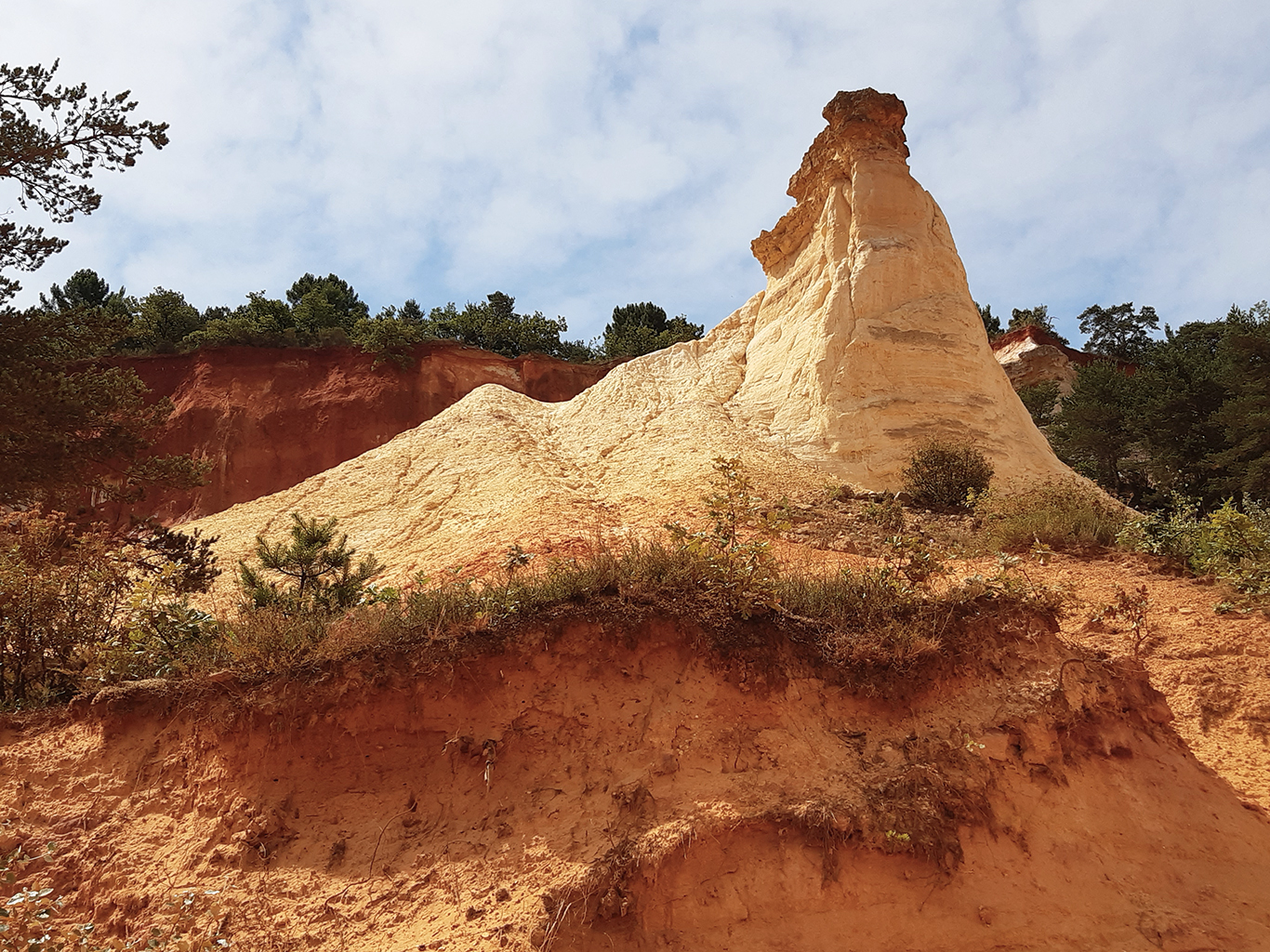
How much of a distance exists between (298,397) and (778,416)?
56.7ft

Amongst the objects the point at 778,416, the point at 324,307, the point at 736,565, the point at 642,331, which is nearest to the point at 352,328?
the point at 324,307

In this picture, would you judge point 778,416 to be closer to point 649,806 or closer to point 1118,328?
point 649,806

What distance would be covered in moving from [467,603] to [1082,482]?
11.7 m

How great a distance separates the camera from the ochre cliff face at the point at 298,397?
24484 mm

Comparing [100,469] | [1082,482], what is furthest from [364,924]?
[1082,482]

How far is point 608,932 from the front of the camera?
405 cm

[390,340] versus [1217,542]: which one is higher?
[390,340]

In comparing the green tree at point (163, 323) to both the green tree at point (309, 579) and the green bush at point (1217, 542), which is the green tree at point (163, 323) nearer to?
the green tree at point (309, 579)

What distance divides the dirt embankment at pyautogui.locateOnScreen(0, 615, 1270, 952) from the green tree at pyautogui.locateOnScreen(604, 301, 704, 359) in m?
22.1

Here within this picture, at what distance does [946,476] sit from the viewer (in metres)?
12.5

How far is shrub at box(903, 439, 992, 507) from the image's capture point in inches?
488

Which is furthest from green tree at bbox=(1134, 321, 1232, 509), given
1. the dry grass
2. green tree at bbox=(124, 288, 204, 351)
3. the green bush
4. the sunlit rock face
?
green tree at bbox=(124, 288, 204, 351)

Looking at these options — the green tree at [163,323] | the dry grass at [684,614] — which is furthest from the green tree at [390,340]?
the dry grass at [684,614]

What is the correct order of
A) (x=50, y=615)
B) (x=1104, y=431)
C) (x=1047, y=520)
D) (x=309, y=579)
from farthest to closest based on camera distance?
(x=1104, y=431) → (x=1047, y=520) → (x=309, y=579) → (x=50, y=615)
